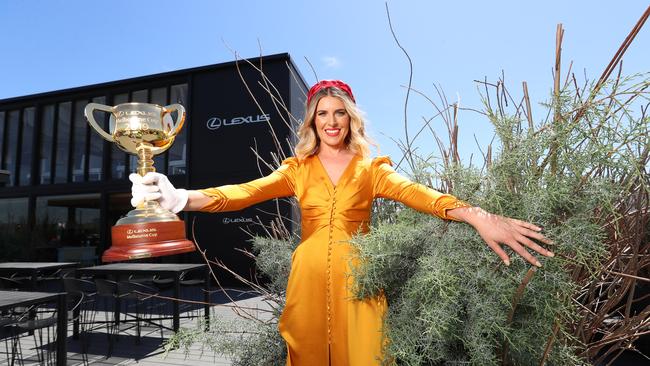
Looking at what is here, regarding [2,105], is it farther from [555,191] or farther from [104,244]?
[555,191]

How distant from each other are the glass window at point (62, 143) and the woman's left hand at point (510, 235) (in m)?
13.0

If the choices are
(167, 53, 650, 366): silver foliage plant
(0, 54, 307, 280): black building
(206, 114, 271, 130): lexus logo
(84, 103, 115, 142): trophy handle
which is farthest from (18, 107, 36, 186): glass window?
(167, 53, 650, 366): silver foliage plant

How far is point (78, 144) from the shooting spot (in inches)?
455

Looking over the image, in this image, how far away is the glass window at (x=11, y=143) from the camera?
12336mm

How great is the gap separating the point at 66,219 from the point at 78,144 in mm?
2226

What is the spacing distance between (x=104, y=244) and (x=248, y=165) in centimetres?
468

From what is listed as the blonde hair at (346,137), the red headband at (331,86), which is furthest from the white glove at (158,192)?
the red headband at (331,86)

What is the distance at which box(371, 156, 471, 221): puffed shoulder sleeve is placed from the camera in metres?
1.14

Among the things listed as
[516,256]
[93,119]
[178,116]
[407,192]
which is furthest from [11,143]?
[516,256]

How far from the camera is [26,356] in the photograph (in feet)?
15.4

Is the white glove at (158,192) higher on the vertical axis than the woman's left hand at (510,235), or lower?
higher

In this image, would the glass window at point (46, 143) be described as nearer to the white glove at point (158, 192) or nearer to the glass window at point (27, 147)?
the glass window at point (27, 147)

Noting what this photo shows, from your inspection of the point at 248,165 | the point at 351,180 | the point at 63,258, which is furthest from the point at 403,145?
the point at 63,258

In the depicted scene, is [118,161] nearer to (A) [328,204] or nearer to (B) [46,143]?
(B) [46,143]
